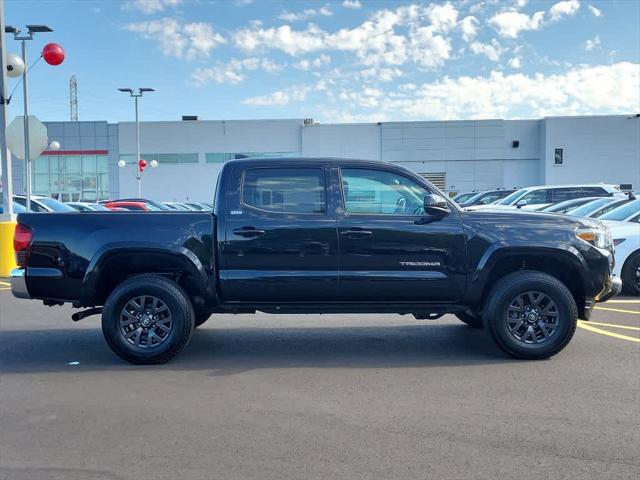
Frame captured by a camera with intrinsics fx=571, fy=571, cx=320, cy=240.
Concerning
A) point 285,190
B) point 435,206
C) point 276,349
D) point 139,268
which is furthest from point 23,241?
point 435,206

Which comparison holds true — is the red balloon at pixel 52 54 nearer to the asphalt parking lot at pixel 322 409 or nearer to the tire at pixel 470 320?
the asphalt parking lot at pixel 322 409

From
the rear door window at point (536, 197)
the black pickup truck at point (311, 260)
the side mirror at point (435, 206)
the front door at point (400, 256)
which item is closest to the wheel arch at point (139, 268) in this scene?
the black pickup truck at point (311, 260)

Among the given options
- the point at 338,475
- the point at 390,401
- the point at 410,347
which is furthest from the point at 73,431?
the point at 410,347

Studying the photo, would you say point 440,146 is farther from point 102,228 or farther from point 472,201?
point 102,228

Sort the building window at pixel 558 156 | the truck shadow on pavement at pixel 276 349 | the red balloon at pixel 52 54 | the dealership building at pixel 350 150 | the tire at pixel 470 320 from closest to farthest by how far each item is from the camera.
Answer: the truck shadow on pavement at pixel 276 349, the tire at pixel 470 320, the red balloon at pixel 52 54, the building window at pixel 558 156, the dealership building at pixel 350 150

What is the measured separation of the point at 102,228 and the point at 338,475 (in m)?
3.48

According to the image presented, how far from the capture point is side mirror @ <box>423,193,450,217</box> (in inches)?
218

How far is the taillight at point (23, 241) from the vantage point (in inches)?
223

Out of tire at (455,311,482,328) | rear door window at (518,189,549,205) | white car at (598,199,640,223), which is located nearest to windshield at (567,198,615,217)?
white car at (598,199,640,223)

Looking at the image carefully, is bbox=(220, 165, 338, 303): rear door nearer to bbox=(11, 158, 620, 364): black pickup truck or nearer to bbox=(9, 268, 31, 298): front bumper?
bbox=(11, 158, 620, 364): black pickup truck

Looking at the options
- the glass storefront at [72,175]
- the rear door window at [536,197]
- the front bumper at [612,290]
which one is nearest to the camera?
the front bumper at [612,290]

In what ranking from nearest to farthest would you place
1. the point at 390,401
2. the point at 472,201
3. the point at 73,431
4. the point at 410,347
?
1. the point at 73,431
2. the point at 390,401
3. the point at 410,347
4. the point at 472,201

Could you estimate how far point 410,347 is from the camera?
6414 millimetres

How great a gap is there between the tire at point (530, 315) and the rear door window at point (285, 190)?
1.97 metres
